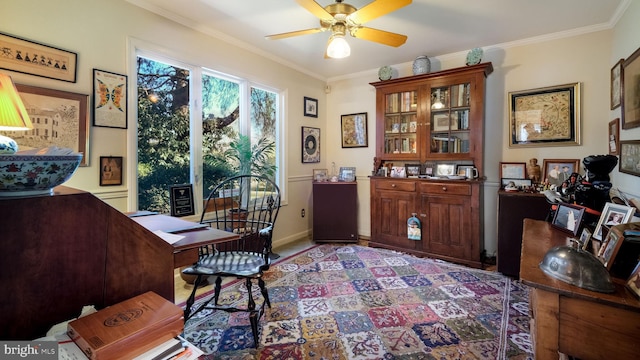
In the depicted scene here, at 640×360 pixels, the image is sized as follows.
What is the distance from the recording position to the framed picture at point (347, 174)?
163 inches

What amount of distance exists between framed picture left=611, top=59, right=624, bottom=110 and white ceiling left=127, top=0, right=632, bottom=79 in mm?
491

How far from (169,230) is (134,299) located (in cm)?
54

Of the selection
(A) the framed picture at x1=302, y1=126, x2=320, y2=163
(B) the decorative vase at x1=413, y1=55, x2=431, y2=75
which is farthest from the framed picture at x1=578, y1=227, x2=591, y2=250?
(A) the framed picture at x1=302, y1=126, x2=320, y2=163

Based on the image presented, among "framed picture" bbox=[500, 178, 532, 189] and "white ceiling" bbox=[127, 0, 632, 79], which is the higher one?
"white ceiling" bbox=[127, 0, 632, 79]

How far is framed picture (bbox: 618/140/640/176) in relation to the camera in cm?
189

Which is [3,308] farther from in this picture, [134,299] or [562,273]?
[562,273]

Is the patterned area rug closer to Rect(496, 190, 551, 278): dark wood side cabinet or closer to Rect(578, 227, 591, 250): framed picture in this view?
Rect(496, 190, 551, 278): dark wood side cabinet

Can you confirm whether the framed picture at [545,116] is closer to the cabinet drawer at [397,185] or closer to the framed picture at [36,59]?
the cabinet drawer at [397,185]

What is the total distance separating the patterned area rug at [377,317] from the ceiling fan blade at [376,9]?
2188 mm

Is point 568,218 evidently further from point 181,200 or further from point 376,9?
point 181,200

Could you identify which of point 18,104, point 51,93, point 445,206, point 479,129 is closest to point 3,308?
point 18,104

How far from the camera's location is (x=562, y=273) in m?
0.92

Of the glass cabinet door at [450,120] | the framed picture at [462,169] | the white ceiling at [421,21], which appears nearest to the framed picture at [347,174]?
the glass cabinet door at [450,120]

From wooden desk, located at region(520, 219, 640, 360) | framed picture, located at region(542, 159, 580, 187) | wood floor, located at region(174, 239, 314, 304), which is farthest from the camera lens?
framed picture, located at region(542, 159, 580, 187)
